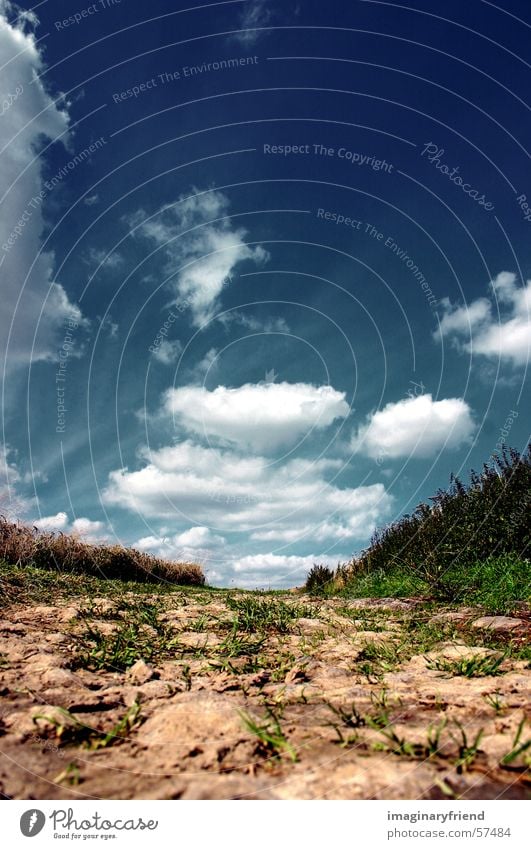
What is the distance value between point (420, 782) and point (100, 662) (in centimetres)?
266

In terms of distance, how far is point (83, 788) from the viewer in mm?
1824

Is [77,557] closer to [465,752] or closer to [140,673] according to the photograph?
[140,673]

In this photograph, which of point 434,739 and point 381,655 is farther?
point 381,655

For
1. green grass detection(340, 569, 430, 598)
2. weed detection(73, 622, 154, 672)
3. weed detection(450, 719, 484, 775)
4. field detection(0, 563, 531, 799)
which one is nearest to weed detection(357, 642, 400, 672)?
field detection(0, 563, 531, 799)

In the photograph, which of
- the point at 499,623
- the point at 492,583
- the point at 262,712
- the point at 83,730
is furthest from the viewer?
the point at 492,583

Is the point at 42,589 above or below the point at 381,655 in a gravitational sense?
above

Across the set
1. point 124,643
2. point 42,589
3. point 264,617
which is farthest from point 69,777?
point 42,589

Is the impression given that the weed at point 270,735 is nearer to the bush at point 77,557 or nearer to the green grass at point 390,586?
the green grass at point 390,586
